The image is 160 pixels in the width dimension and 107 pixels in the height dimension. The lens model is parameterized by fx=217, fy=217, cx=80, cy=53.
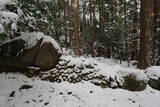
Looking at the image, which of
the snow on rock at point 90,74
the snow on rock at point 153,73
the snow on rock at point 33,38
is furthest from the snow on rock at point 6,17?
the snow on rock at point 153,73

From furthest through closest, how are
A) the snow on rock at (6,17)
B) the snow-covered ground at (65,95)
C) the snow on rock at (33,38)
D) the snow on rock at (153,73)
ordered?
the snow on rock at (153,73)
the snow on rock at (33,38)
the snow-covered ground at (65,95)
the snow on rock at (6,17)

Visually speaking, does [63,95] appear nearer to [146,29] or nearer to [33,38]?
[33,38]

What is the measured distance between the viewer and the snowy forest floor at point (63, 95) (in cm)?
685

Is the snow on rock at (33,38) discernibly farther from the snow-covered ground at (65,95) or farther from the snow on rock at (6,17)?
the snow on rock at (6,17)

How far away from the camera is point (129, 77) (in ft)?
27.2

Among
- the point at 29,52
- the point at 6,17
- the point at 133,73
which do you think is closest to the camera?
the point at 6,17

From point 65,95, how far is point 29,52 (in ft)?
7.60

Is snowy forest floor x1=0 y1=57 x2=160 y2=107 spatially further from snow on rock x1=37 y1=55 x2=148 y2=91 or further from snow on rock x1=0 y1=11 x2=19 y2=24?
snow on rock x1=0 y1=11 x2=19 y2=24

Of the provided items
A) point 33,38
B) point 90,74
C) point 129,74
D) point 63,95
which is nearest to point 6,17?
point 33,38

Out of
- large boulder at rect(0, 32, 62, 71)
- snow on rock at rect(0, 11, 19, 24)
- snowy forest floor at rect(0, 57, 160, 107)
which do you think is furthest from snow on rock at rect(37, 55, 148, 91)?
snow on rock at rect(0, 11, 19, 24)

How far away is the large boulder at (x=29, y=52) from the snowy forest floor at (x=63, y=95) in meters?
0.50

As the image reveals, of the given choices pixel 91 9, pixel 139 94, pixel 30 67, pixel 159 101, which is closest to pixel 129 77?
pixel 139 94

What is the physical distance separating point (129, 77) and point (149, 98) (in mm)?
1149

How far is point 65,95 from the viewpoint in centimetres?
723
